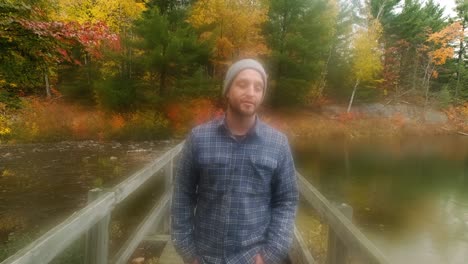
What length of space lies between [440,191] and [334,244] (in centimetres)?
1250

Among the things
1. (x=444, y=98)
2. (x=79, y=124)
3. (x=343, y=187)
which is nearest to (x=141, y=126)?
(x=79, y=124)

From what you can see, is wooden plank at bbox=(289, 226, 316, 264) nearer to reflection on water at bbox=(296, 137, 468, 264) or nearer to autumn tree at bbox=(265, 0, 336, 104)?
reflection on water at bbox=(296, 137, 468, 264)

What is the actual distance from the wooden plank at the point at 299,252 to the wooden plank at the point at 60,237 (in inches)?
69.5

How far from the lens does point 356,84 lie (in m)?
32.4

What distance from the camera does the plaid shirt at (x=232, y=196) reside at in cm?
199

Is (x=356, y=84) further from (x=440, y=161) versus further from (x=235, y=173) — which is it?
(x=235, y=173)

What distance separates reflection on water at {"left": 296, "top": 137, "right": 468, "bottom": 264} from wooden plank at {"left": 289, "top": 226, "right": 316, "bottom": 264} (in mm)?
4122

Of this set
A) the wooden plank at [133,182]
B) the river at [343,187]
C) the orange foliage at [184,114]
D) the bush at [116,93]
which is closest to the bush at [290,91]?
the river at [343,187]

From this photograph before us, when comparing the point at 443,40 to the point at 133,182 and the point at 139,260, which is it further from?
the point at 133,182

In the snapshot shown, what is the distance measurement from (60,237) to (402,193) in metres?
12.7

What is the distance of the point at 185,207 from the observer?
6.88 feet

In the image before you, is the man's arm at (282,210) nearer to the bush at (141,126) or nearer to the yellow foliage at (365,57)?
the bush at (141,126)

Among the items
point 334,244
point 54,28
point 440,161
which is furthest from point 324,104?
point 334,244

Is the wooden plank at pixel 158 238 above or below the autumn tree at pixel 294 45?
below
